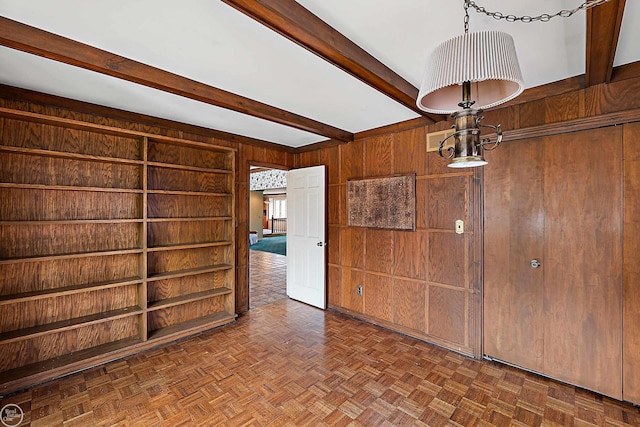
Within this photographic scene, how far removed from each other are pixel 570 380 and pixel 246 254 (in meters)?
3.66

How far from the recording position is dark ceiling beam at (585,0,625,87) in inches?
51.3

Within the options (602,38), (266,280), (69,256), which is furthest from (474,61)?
(266,280)

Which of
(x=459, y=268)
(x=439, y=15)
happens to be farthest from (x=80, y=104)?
(x=459, y=268)

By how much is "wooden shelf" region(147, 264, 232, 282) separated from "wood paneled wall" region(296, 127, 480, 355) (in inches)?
59.6

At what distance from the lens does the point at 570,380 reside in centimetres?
233

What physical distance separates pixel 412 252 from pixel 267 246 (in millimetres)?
7816

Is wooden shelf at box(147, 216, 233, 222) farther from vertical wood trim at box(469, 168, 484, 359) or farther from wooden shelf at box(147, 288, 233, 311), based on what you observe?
vertical wood trim at box(469, 168, 484, 359)

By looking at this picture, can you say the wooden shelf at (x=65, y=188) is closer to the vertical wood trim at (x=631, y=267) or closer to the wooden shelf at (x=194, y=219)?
the wooden shelf at (x=194, y=219)

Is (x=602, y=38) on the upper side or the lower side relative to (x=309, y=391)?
upper

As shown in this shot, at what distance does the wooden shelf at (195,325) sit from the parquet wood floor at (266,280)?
64 centimetres

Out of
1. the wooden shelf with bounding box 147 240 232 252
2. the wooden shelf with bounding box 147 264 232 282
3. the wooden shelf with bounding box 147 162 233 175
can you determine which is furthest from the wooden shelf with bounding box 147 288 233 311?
the wooden shelf with bounding box 147 162 233 175

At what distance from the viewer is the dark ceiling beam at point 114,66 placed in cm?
162

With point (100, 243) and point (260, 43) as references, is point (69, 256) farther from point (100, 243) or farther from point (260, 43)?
point (260, 43)

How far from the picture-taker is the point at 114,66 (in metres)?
1.92
